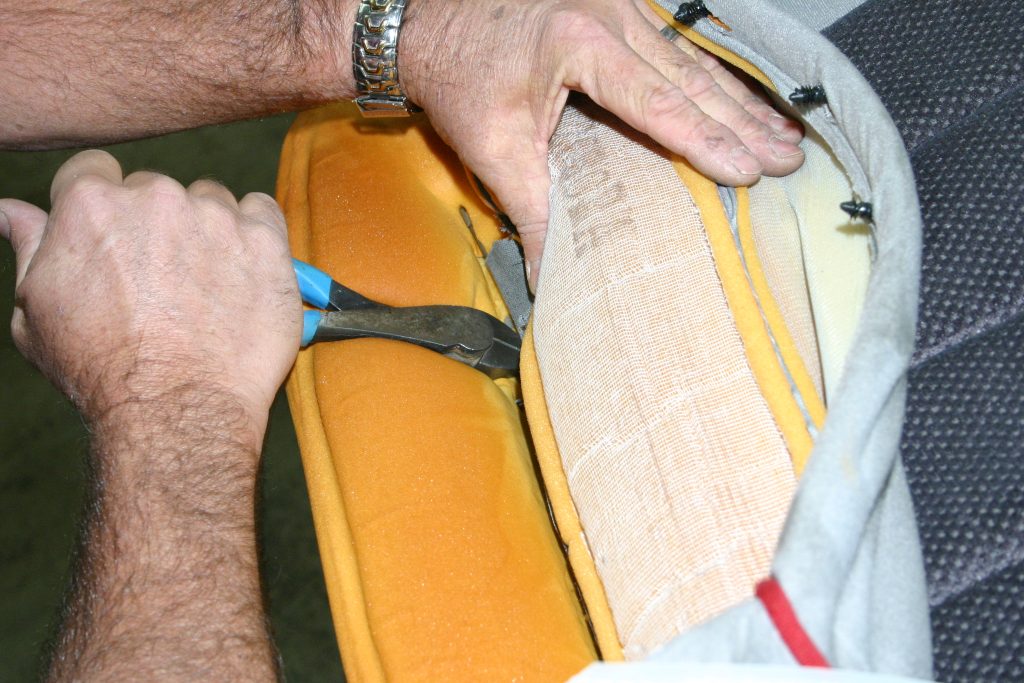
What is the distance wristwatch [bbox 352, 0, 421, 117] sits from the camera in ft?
2.73

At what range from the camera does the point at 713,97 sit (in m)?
0.69

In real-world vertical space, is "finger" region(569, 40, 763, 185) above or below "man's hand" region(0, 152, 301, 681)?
above

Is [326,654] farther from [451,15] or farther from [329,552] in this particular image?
[451,15]

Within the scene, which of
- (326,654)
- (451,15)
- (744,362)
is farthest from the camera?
(326,654)

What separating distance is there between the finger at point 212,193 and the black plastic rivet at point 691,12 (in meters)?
0.43

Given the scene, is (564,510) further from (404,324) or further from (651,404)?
(404,324)

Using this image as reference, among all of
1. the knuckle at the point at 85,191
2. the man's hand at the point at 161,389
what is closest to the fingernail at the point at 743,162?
the man's hand at the point at 161,389

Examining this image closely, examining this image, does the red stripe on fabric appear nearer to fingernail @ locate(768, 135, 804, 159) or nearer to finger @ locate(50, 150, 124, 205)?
fingernail @ locate(768, 135, 804, 159)

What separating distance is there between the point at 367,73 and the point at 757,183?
1.35 feet

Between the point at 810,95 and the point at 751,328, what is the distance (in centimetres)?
18

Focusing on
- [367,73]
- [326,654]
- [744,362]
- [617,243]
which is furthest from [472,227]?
[326,654]

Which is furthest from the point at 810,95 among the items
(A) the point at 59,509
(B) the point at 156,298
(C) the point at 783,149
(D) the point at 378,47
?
(A) the point at 59,509

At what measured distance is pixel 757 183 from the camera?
2.12 feet

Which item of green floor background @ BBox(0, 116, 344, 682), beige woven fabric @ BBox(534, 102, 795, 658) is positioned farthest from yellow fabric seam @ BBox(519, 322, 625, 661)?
green floor background @ BBox(0, 116, 344, 682)
